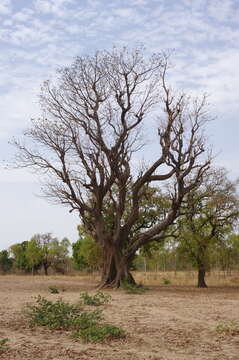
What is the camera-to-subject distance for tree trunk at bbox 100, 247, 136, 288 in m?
24.9

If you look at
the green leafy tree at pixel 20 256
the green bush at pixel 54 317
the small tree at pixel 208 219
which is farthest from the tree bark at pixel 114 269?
the green leafy tree at pixel 20 256

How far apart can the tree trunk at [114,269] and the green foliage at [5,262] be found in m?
49.5

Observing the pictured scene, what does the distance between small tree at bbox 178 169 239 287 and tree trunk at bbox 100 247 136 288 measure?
5394 millimetres

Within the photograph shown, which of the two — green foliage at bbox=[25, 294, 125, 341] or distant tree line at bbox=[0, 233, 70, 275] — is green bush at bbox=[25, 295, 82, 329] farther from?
distant tree line at bbox=[0, 233, 70, 275]

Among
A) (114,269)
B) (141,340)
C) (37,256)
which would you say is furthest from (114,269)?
(37,256)

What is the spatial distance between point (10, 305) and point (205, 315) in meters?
5.94

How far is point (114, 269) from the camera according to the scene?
2616 centimetres

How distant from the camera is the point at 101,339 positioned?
26.1 feet

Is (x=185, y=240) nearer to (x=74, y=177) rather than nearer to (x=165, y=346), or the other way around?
(x=74, y=177)

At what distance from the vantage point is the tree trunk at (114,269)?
2486 centimetres

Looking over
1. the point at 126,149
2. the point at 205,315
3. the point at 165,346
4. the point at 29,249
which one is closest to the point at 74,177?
the point at 126,149

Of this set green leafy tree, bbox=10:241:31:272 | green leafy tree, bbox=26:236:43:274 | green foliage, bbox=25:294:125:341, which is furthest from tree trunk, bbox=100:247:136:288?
green leafy tree, bbox=10:241:31:272

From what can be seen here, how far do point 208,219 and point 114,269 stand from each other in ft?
23.6

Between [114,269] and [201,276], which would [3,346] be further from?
[201,276]
